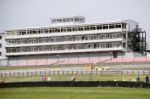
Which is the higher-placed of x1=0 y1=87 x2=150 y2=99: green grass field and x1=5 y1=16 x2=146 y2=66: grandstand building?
x1=5 y1=16 x2=146 y2=66: grandstand building

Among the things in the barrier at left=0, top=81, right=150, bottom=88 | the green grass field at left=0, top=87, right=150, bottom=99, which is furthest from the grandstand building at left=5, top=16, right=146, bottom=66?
the green grass field at left=0, top=87, right=150, bottom=99

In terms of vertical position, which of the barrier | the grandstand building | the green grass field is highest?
the grandstand building

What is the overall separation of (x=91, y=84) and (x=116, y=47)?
2239 inches

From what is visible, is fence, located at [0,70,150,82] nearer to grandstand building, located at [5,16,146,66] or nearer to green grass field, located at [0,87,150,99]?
green grass field, located at [0,87,150,99]

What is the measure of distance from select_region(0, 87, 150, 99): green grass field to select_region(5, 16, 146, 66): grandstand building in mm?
58013

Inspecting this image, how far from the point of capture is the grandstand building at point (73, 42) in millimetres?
111375

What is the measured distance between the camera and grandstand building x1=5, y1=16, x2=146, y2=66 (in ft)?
365

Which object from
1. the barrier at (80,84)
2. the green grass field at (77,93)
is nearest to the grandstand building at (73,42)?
the barrier at (80,84)

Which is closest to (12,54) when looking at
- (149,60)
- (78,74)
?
(149,60)

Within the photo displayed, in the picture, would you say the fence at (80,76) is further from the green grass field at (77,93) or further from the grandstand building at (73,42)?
the grandstand building at (73,42)

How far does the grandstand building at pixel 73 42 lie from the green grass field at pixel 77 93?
5801cm

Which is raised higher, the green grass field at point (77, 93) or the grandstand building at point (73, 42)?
the grandstand building at point (73, 42)

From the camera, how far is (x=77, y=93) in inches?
1880

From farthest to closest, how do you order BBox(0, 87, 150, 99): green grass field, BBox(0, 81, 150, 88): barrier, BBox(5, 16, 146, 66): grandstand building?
BBox(5, 16, 146, 66): grandstand building, BBox(0, 81, 150, 88): barrier, BBox(0, 87, 150, 99): green grass field
